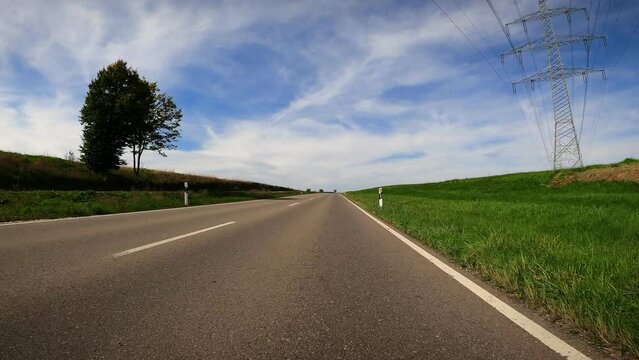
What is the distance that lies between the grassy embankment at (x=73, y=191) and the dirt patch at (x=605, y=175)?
2548cm

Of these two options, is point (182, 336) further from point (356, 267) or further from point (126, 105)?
point (126, 105)

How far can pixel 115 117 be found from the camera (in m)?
35.8

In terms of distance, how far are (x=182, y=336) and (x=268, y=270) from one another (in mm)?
2410

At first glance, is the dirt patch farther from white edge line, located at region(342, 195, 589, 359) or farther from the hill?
the hill

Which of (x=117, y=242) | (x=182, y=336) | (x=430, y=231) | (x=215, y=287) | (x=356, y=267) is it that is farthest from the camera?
(x=430, y=231)

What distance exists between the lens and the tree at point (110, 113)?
35.3 m

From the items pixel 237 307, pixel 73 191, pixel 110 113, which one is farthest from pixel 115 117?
pixel 237 307

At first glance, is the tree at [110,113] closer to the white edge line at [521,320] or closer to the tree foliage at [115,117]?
the tree foliage at [115,117]

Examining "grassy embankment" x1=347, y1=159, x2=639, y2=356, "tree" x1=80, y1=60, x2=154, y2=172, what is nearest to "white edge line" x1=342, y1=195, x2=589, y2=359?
"grassy embankment" x1=347, y1=159, x2=639, y2=356

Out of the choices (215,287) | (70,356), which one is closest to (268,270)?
(215,287)

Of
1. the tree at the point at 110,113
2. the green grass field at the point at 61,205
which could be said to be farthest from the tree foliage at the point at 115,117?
the green grass field at the point at 61,205

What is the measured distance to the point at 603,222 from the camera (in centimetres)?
1021

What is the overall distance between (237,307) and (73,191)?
19.8m

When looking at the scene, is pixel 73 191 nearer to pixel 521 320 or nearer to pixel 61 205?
pixel 61 205
